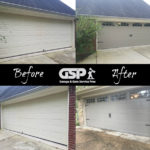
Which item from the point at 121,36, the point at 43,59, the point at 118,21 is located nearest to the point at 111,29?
the point at 118,21

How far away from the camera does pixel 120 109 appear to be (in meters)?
7.22

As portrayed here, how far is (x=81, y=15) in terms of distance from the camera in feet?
28.6

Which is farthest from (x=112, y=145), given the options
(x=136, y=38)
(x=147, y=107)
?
(x=136, y=38)

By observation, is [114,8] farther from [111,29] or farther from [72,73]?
[72,73]

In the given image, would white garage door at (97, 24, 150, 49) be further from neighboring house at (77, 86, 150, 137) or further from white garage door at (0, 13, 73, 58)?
neighboring house at (77, 86, 150, 137)

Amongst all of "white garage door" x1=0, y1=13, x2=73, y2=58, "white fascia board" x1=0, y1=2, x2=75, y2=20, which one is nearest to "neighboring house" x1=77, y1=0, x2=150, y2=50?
"white fascia board" x1=0, y1=2, x2=75, y2=20

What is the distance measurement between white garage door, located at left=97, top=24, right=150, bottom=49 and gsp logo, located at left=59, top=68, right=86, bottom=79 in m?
6.34

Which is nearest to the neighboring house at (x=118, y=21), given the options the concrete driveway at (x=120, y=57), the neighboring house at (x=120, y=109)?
the concrete driveway at (x=120, y=57)

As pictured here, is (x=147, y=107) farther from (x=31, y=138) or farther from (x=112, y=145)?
(x=31, y=138)

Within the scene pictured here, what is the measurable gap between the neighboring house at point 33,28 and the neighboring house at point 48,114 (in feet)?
5.68

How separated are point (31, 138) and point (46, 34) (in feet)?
15.3

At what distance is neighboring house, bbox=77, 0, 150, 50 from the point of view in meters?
9.62

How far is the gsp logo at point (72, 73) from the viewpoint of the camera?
3772mm

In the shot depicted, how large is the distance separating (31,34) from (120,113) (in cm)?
483
